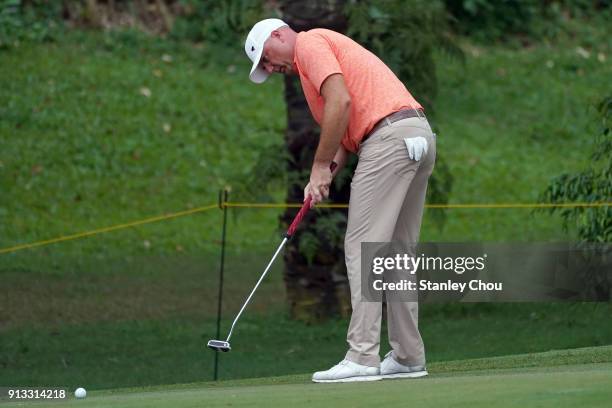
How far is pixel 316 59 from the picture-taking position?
637 centimetres

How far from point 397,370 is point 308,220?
4.66 m

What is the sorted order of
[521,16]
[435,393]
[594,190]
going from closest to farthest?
1. [435,393]
2. [594,190]
3. [521,16]

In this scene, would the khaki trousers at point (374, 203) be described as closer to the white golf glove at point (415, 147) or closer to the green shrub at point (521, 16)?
the white golf glove at point (415, 147)

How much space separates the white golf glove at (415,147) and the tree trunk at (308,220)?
4.67 m

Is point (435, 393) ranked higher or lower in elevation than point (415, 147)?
lower

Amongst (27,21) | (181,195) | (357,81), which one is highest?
(27,21)

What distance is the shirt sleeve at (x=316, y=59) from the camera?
6.35m

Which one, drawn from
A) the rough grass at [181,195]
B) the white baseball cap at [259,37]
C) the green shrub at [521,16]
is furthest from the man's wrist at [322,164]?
the green shrub at [521,16]

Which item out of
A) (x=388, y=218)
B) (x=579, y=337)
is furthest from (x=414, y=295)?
(x=579, y=337)

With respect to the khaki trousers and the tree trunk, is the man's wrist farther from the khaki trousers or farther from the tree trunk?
the tree trunk

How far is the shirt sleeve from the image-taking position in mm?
6348

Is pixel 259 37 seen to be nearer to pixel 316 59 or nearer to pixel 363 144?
pixel 316 59

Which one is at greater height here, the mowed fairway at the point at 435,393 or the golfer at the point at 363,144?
the golfer at the point at 363,144

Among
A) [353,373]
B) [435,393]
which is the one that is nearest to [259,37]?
[353,373]
